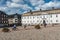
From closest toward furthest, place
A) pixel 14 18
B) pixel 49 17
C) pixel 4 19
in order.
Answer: pixel 49 17
pixel 4 19
pixel 14 18

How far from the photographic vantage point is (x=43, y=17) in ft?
283

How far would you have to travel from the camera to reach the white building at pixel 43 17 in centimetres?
8006

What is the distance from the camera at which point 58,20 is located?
78312mm

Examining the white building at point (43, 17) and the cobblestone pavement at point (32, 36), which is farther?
the white building at point (43, 17)

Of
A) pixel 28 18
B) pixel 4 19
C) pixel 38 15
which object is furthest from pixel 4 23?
pixel 38 15

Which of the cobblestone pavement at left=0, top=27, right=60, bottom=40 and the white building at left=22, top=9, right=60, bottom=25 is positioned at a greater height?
the white building at left=22, top=9, right=60, bottom=25

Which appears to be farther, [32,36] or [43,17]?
[43,17]

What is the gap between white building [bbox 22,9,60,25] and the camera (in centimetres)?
8006

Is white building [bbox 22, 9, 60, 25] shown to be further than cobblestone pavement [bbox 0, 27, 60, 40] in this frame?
Yes

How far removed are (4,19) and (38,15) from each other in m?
20.4

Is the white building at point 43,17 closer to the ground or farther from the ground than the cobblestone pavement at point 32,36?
farther from the ground

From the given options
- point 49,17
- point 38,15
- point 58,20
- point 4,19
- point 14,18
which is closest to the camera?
point 58,20

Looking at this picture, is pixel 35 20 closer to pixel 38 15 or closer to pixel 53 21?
pixel 38 15

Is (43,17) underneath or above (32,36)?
→ above
